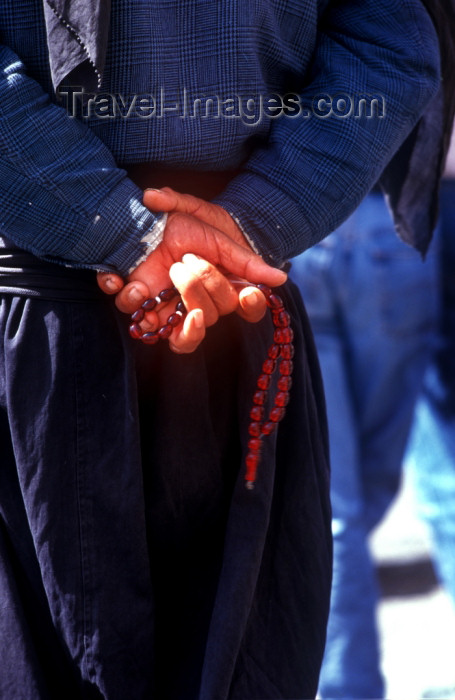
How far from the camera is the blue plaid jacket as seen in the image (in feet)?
4.40

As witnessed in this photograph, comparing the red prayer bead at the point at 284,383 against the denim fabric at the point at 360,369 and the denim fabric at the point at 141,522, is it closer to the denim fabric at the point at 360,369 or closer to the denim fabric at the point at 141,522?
the denim fabric at the point at 141,522

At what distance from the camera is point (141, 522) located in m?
1.39

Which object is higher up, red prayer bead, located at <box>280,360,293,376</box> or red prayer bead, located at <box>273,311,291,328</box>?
red prayer bead, located at <box>273,311,291,328</box>

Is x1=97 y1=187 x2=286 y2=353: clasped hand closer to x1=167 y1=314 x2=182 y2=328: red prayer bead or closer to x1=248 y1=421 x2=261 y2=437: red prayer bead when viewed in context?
x1=167 y1=314 x2=182 y2=328: red prayer bead

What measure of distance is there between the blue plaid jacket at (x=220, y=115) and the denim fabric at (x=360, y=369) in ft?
3.98

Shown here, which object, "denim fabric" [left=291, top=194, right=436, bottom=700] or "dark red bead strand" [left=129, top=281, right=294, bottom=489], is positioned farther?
"denim fabric" [left=291, top=194, right=436, bottom=700]

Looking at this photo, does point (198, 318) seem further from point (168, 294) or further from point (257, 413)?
point (257, 413)

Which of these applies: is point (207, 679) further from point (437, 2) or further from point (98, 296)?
point (437, 2)

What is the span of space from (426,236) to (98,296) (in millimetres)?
797

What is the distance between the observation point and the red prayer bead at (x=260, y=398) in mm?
1443

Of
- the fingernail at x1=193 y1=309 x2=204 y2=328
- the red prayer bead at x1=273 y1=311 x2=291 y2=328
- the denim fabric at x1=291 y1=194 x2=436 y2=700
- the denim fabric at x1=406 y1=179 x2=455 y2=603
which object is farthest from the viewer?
the denim fabric at x1=406 y1=179 x2=455 y2=603

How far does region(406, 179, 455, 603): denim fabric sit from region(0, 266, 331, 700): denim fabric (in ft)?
5.56

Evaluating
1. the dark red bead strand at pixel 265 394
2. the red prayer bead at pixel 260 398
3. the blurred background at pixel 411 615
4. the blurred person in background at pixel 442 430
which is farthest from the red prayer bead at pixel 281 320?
the blurred background at pixel 411 615

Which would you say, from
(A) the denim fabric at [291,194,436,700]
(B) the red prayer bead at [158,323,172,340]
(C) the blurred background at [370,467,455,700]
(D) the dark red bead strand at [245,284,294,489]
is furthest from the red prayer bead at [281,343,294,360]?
(C) the blurred background at [370,467,455,700]
